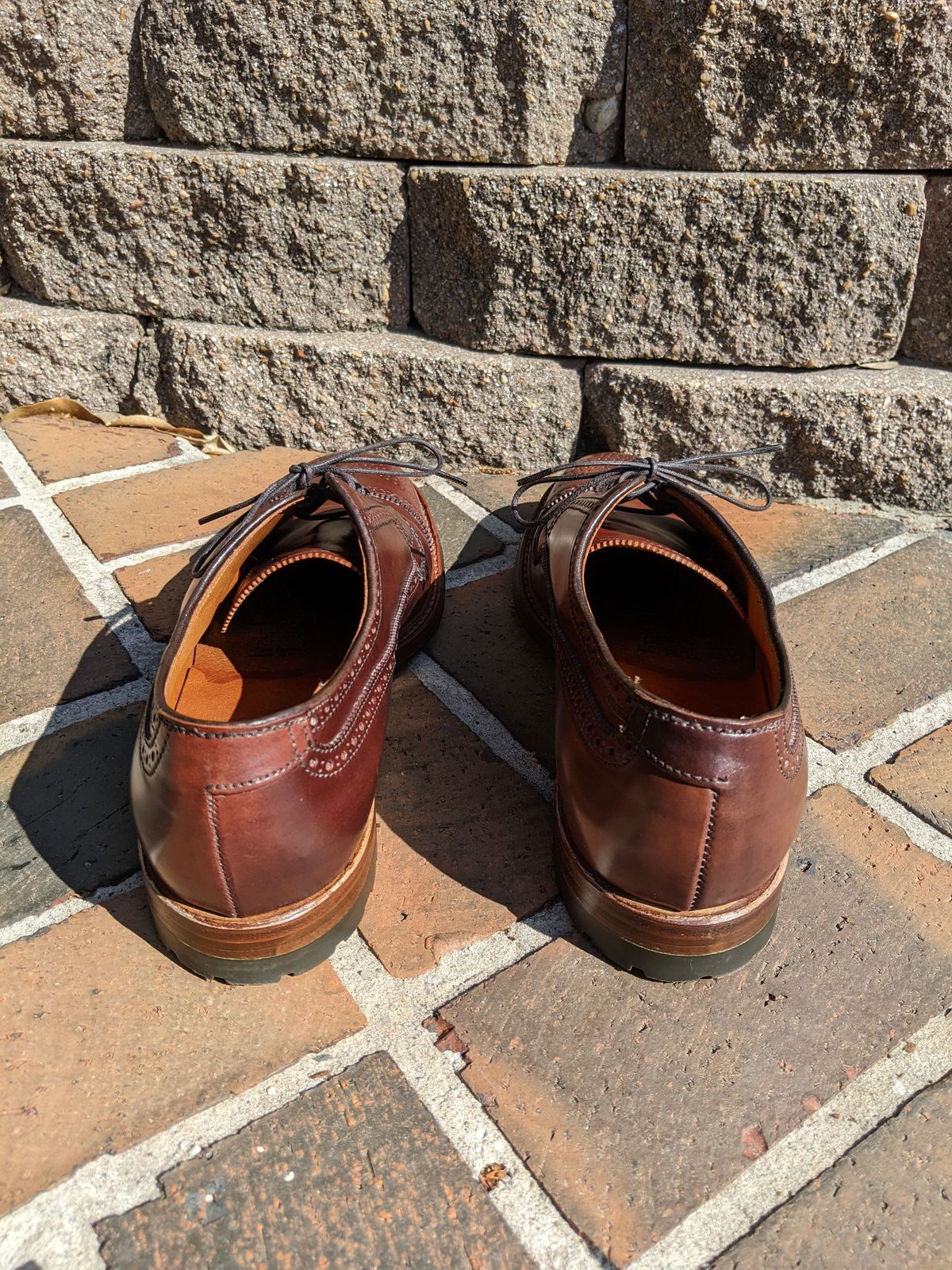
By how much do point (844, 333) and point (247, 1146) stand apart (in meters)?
2.08

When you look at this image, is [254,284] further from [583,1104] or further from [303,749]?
[583,1104]

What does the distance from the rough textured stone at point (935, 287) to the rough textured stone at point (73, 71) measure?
1946 mm

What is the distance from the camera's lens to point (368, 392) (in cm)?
250

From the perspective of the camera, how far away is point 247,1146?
116cm

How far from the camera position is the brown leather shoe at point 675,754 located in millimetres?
1198

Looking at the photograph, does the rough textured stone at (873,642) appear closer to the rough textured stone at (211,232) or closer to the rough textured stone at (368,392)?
the rough textured stone at (368,392)

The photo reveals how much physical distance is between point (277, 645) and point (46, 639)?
59 centimetres

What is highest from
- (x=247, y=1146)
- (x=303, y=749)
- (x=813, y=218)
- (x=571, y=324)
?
(x=813, y=218)

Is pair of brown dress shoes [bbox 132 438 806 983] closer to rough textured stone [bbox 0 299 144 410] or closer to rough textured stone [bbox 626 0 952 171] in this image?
rough textured stone [bbox 626 0 952 171]

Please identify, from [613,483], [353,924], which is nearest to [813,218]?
[613,483]

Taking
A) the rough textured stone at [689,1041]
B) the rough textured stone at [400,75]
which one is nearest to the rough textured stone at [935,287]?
the rough textured stone at [400,75]

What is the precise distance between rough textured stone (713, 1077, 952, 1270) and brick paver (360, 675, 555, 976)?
528 millimetres

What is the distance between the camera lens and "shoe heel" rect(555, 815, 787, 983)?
1.29 meters

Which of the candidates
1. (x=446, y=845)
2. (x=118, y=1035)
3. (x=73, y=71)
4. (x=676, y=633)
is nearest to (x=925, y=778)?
(x=676, y=633)
